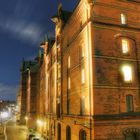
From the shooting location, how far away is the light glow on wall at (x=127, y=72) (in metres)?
22.7

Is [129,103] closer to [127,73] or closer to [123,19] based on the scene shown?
[127,73]

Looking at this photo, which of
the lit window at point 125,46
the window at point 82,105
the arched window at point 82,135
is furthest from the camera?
the window at point 82,105

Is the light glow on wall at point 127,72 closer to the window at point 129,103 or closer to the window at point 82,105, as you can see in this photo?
the window at point 129,103

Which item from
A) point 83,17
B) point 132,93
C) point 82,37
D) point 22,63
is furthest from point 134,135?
point 22,63

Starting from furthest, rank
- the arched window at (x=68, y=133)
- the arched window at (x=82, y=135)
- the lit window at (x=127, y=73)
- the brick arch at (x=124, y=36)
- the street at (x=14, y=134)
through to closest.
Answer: the street at (x=14, y=134) → the arched window at (x=68, y=133) → the brick arch at (x=124, y=36) → the arched window at (x=82, y=135) → the lit window at (x=127, y=73)

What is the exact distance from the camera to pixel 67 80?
2969 cm

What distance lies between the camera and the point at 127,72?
75.0 feet

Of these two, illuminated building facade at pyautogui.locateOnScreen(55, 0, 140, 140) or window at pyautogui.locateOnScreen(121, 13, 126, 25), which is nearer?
illuminated building facade at pyautogui.locateOnScreen(55, 0, 140, 140)

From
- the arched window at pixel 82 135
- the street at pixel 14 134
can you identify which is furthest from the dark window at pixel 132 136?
the street at pixel 14 134

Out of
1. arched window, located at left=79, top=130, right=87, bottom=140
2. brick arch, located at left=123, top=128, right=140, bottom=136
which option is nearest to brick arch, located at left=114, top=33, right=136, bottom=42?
brick arch, located at left=123, top=128, right=140, bottom=136

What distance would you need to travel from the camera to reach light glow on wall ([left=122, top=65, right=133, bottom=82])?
74.6 ft

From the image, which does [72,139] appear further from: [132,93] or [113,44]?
[113,44]

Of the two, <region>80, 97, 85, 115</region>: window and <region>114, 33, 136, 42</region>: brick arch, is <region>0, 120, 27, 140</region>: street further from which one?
<region>114, 33, 136, 42</region>: brick arch

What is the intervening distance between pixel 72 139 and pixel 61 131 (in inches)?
209
